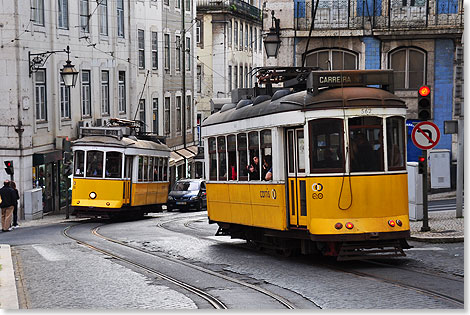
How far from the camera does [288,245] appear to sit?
1639 cm

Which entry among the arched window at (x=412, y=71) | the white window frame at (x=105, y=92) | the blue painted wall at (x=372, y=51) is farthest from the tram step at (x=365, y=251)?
the white window frame at (x=105, y=92)

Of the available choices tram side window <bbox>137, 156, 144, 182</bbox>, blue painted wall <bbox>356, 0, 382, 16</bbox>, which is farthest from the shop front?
blue painted wall <bbox>356, 0, 382, 16</bbox>

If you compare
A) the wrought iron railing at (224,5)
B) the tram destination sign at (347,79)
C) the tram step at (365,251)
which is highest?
the wrought iron railing at (224,5)

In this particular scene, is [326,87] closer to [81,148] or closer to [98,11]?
[81,148]

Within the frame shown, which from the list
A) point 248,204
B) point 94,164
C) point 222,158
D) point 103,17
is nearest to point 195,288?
Result: point 248,204

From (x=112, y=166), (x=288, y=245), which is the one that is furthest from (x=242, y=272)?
(x=112, y=166)

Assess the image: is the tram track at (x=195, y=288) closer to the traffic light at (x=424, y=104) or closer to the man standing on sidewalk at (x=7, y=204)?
the traffic light at (x=424, y=104)

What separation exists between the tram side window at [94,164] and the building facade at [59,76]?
8.13 feet

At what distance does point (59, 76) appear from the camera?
3725 cm

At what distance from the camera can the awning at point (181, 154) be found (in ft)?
173

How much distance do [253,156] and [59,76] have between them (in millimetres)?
21812

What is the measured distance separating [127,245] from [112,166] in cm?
1076

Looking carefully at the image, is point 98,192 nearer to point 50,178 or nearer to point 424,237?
point 50,178

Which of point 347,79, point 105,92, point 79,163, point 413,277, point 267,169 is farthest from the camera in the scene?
point 105,92
